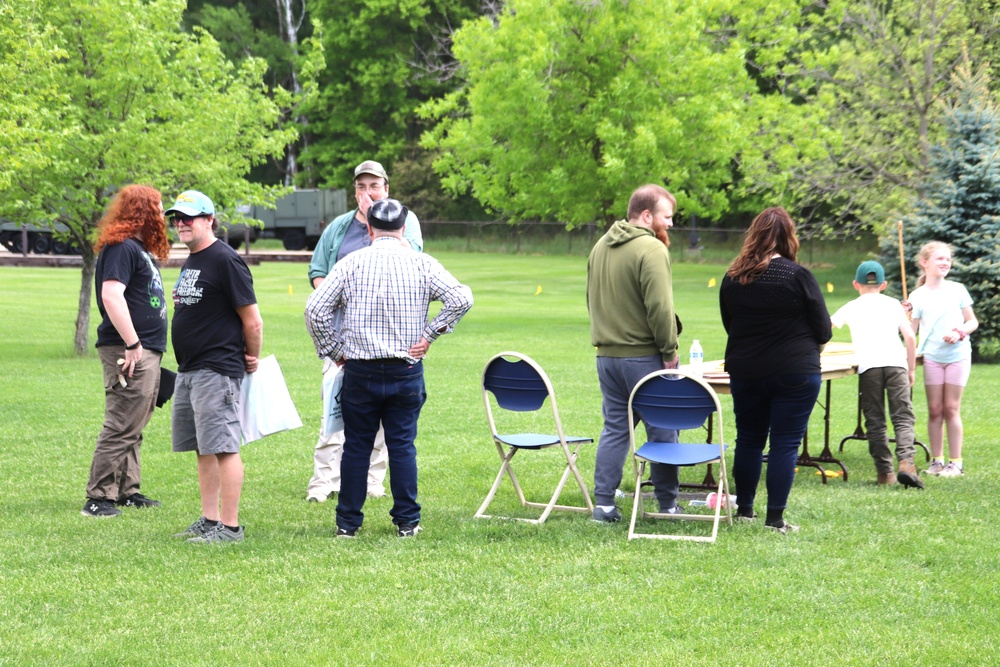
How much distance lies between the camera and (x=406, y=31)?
57.7 metres

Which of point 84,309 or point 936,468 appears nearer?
point 936,468

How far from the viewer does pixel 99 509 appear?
7.32 metres

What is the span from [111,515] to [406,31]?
52.9m

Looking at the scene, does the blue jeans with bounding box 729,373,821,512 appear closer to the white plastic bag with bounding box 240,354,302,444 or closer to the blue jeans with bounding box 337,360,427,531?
the blue jeans with bounding box 337,360,427,531

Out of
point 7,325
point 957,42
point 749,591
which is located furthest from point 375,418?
point 957,42

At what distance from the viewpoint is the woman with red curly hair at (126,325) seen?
707 centimetres

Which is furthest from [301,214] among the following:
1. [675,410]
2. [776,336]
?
[776,336]

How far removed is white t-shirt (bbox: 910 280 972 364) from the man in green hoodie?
107 inches

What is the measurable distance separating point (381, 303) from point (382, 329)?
0.14 meters

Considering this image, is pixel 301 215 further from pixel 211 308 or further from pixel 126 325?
pixel 211 308

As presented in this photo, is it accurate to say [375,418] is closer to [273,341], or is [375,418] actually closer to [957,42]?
[273,341]

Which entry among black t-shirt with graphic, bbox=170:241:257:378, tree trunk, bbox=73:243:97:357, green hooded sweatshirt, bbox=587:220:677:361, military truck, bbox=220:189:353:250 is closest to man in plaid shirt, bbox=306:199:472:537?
black t-shirt with graphic, bbox=170:241:257:378

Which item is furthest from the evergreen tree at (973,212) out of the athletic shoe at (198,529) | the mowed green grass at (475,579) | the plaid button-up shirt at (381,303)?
the athletic shoe at (198,529)

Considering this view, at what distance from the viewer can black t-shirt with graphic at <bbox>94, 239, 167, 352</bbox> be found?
7.04 metres
